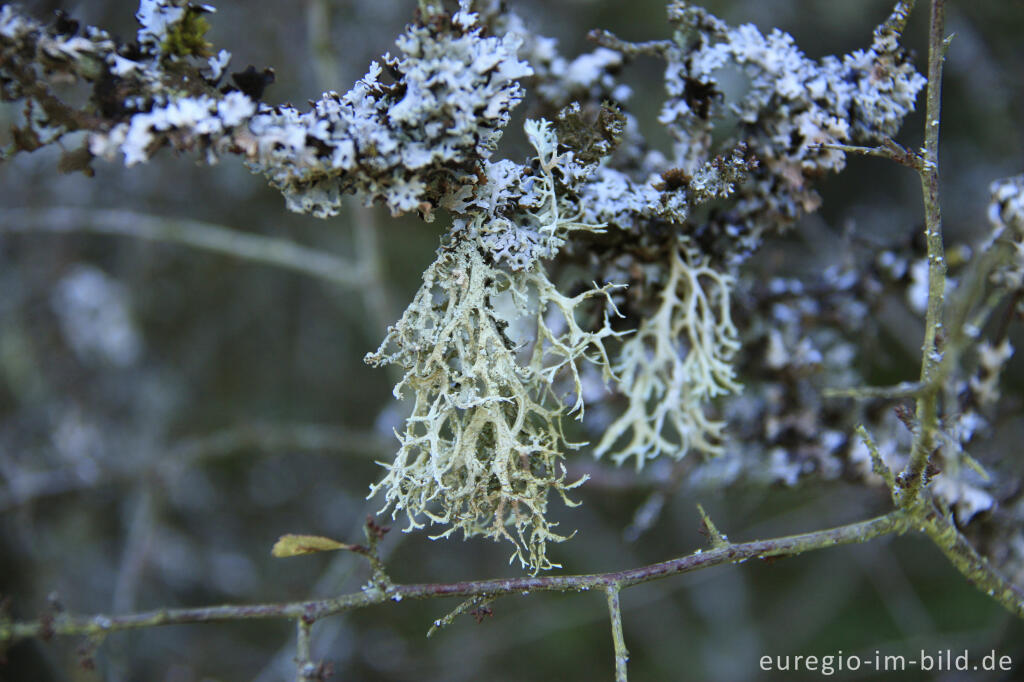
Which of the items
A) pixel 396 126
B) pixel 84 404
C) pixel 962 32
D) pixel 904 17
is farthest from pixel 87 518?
pixel 962 32

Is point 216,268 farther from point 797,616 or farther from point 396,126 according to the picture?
point 797,616

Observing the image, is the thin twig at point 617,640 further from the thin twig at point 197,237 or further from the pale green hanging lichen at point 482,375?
the thin twig at point 197,237

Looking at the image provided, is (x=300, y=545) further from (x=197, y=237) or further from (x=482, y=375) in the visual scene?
(x=197, y=237)

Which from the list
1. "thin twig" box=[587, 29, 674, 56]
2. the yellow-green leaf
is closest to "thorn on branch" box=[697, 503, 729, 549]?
the yellow-green leaf

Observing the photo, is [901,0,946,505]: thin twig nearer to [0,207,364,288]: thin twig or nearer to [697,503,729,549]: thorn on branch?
[697,503,729,549]: thorn on branch

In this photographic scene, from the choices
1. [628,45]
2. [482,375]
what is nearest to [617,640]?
[482,375]

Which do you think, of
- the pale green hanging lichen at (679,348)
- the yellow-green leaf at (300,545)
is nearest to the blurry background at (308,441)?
the pale green hanging lichen at (679,348)
